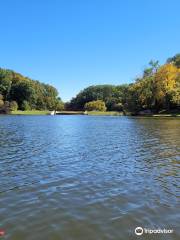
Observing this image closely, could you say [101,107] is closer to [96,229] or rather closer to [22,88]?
[22,88]

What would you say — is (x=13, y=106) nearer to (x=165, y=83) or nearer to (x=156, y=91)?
(x=156, y=91)

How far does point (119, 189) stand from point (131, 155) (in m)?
8.91

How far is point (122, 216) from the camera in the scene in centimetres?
909

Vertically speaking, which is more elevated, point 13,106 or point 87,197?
point 13,106

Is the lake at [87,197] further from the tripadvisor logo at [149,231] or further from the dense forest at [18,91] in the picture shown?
the dense forest at [18,91]

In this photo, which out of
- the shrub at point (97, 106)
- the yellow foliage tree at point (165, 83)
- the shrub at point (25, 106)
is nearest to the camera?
the yellow foliage tree at point (165, 83)

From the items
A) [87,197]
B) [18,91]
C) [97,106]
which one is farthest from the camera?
[97,106]

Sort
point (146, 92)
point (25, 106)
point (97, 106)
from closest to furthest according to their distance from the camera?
point (146, 92)
point (25, 106)
point (97, 106)

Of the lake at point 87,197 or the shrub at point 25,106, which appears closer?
the lake at point 87,197

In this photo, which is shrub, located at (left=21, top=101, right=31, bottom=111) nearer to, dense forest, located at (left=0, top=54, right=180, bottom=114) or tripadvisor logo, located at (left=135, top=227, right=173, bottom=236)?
dense forest, located at (left=0, top=54, right=180, bottom=114)

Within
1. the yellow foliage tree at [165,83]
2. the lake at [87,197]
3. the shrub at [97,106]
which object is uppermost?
the yellow foliage tree at [165,83]

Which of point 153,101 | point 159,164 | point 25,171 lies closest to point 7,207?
point 25,171

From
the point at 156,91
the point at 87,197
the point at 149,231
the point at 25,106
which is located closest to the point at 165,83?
the point at 156,91

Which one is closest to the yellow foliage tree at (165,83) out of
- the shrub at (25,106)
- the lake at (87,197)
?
the shrub at (25,106)
